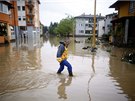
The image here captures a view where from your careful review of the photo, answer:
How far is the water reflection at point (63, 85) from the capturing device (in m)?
5.84

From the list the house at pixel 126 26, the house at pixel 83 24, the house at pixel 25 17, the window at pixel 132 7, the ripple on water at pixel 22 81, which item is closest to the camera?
the ripple on water at pixel 22 81

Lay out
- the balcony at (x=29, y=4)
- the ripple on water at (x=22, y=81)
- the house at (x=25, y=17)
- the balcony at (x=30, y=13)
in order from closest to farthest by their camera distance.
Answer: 1. the ripple on water at (x=22, y=81)
2. the house at (x=25, y=17)
3. the balcony at (x=29, y=4)
4. the balcony at (x=30, y=13)

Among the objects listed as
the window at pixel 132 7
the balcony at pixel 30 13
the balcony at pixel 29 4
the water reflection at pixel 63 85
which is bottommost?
the water reflection at pixel 63 85

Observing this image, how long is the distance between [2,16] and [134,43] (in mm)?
17199

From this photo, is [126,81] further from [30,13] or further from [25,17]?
[30,13]

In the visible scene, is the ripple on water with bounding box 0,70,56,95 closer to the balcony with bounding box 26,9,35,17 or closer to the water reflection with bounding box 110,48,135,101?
the water reflection with bounding box 110,48,135,101

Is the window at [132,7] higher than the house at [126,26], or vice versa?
the window at [132,7]

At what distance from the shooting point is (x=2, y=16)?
2459 centimetres

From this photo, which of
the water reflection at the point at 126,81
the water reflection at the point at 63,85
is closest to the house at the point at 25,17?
the water reflection at the point at 126,81

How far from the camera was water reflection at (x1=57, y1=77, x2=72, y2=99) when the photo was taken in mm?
5840

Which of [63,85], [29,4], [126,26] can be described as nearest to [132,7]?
[126,26]

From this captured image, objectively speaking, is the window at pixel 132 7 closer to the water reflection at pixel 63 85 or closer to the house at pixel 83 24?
the water reflection at pixel 63 85

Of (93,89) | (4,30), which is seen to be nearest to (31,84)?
(93,89)

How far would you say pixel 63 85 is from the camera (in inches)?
272
